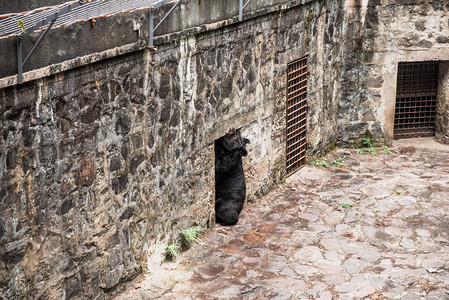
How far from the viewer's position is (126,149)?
7.39m

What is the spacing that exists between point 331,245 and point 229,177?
5.49 ft

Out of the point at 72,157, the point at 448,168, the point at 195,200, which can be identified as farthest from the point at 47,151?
the point at 448,168

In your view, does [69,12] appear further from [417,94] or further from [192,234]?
[417,94]

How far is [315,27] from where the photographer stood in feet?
38.3

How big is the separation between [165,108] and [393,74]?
6.09m

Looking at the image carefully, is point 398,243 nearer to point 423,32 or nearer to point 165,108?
point 165,108

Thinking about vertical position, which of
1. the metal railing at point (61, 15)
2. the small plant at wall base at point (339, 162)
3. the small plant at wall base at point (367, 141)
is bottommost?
the small plant at wall base at point (339, 162)

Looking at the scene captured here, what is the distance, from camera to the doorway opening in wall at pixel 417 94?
13250mm

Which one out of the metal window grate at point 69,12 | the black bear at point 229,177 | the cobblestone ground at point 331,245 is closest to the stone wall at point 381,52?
the cobblestone ground at point 331,245

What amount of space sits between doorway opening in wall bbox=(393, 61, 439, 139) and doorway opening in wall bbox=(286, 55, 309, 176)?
2439 millimetres

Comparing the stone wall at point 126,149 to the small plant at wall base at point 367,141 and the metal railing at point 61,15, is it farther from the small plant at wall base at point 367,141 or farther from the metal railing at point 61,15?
the small plant at wall base at point 367,141

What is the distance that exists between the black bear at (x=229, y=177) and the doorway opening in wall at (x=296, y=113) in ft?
6.27

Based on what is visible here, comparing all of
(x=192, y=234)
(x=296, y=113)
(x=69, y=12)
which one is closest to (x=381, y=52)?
(x=296, y=113)

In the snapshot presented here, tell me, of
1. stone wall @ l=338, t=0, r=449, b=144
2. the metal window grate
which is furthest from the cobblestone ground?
the metal window grate
